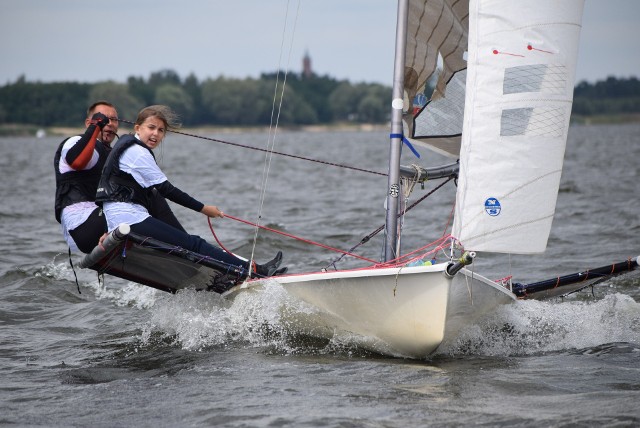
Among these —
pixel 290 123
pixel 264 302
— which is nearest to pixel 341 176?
pixel 264 302

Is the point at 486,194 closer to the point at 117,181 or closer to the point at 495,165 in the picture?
the point at 495,165

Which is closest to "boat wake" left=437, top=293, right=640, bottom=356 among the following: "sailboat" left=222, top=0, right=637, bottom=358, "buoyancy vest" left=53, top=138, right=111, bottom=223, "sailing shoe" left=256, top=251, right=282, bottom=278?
"sailboat" left=222, top=0, right=637, bottom=358

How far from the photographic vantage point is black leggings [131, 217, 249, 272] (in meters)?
6.48

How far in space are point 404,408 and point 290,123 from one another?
Result: 124 m

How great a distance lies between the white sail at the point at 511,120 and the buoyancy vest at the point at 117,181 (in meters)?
2.16

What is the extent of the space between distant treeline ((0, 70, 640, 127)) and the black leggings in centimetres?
9720

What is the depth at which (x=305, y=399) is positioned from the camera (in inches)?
206

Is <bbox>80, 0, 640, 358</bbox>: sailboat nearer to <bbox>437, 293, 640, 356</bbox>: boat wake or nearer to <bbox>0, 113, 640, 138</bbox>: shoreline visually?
<bbox>437, 293, 640, 356</bbox>: boat wake

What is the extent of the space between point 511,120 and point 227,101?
115 m

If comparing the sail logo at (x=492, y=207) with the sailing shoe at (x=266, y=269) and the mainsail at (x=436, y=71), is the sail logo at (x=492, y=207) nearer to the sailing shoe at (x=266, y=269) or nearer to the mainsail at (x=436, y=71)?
the mainsail at (x=436, y=71)

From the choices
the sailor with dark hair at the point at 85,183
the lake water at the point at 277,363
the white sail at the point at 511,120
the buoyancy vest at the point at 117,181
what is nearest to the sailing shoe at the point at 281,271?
the lake water at the point at 277,363

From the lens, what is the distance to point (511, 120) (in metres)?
5.69

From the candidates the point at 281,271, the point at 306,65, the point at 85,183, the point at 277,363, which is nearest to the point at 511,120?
the point at 277,363

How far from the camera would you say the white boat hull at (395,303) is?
575 centimetres
